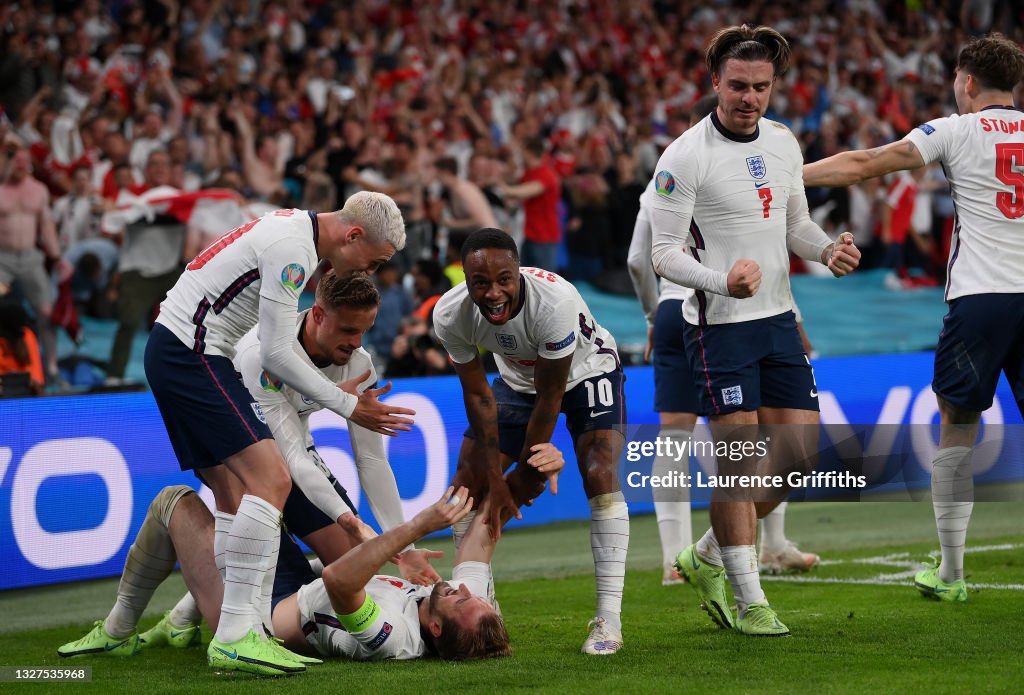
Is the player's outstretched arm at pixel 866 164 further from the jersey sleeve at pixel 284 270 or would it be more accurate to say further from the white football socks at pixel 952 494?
the jersey sleeve at pixel 284 270

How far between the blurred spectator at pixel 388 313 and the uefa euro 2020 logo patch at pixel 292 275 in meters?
6.27

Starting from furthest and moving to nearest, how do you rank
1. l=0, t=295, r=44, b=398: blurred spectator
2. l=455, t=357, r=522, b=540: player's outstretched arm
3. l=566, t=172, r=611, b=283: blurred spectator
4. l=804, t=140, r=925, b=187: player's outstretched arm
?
l=566, t=172, r=611, b=283: blurred spectator → l=0, t=295, r=44, b=398: blurred spectator → l=804, t=140, r=925, b=187: player's outstretched arm → l=455, t=357, r=522, b=540: player's outstretched arm

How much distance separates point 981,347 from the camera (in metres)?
5.69

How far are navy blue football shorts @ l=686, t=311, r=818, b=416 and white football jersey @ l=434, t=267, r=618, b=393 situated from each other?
421mm

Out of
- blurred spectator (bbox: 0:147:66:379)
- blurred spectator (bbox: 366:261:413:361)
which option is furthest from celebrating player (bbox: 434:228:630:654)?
blurred spectator (bbox: 0:147:66:379)

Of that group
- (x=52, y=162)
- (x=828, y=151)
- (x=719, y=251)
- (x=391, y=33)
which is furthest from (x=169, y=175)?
(x=828, y=151)

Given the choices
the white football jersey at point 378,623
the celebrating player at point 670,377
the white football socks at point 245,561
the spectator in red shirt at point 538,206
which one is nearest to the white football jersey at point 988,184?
the celebrating player at point 670,377

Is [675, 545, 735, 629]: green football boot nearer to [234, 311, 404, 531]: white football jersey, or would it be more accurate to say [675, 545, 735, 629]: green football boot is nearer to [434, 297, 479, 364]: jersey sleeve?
[234, 311, 404, 531]: white football jersey

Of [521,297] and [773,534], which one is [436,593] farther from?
[773,534]

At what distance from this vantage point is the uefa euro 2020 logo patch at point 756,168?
18.4ft

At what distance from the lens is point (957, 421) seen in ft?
19.6

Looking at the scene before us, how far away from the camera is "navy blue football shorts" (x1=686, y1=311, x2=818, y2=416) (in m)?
5.55

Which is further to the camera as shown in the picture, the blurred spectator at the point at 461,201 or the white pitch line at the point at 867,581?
the blurred spectator at the point at 461,201

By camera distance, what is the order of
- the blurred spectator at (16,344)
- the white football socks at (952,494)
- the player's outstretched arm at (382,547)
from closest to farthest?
the player's outstretched arm at (382,547) → the white football socks at (952,494) → the blurred spectator at (16,344)
